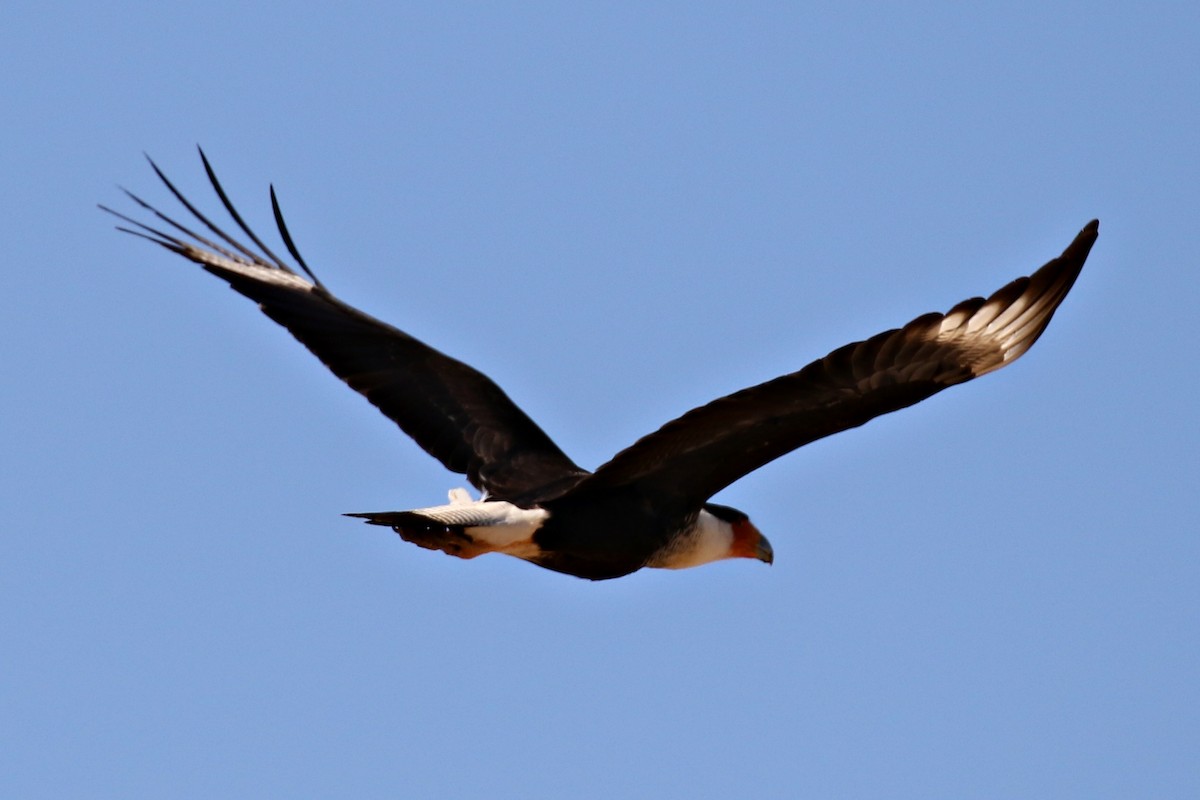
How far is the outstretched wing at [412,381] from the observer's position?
34.4 feet

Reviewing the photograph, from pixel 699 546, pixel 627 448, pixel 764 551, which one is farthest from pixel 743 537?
pixel 627 448

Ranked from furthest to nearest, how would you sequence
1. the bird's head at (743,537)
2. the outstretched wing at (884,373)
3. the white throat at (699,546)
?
the bird's head at (743,537) → the white throat at (699,546) → the outstretched wing at (884,373)

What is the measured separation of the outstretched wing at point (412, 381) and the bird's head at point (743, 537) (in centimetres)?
88

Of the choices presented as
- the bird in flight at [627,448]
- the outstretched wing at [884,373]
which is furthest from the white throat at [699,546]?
the outstretched wing at [884,373]

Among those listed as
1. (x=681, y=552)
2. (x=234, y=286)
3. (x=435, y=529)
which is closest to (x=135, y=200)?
(x=234, y=286)

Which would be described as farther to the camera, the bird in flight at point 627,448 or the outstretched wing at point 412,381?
the outstretched wing at point 412,381

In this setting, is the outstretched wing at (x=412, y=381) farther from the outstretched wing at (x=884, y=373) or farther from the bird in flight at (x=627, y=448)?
the outstretched wing at (x=884, y=373)

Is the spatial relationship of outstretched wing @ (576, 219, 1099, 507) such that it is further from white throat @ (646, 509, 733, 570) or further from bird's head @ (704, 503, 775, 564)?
bird's head @ (704, 503, 775, 564)

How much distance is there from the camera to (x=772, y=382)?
28.2 feet

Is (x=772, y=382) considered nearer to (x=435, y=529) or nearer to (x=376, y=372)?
(x=435, y=529)

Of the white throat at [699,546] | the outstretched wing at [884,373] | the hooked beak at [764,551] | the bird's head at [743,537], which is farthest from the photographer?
the hooked beak at [764,551]

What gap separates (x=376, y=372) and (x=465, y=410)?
0.55 metres

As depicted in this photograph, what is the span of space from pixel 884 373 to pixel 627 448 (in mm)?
1305

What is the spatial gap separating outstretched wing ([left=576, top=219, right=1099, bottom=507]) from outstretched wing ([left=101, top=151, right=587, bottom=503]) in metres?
1.40
